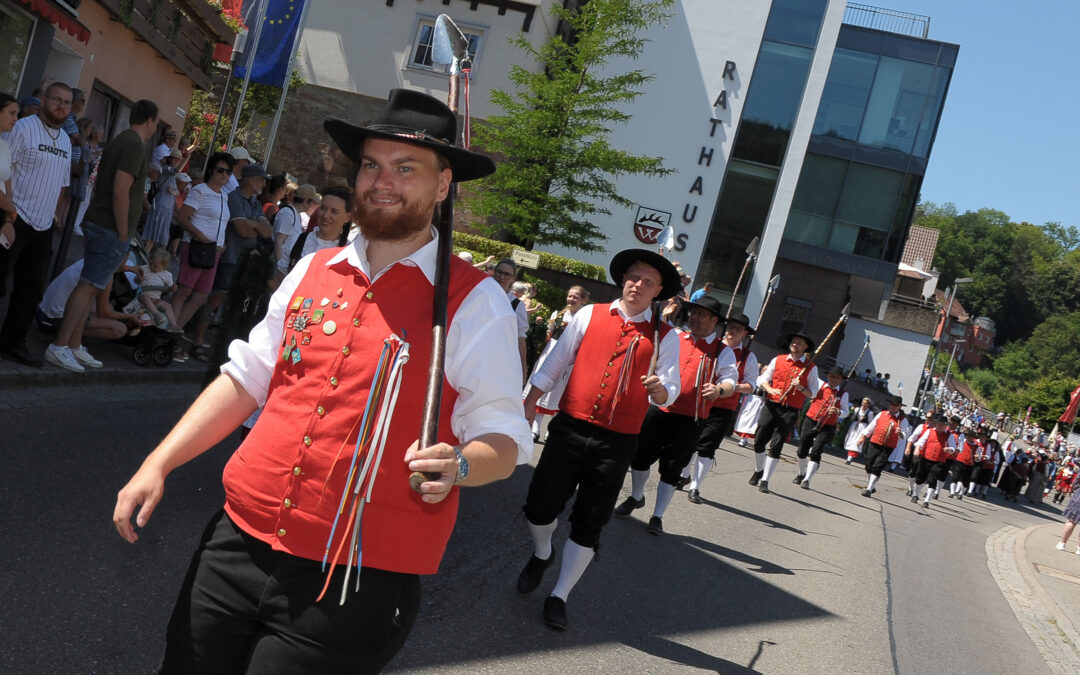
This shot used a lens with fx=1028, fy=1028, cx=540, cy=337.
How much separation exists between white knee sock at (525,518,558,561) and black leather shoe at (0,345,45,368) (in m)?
4.26

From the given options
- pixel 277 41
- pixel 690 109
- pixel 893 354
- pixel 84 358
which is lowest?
pixel 84 358

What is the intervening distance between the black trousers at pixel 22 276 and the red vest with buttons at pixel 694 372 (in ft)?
16.8

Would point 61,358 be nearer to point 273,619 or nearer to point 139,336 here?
point 139,336

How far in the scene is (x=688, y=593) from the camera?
737 centimetres

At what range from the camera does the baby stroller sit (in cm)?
962

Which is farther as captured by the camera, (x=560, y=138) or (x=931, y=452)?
(x=560, y=138)

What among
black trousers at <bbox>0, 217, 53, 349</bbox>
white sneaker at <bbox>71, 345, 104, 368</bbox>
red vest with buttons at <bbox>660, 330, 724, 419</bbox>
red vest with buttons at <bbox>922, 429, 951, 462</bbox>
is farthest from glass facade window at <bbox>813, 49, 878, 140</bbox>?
black trousers at <bbox>0, 217, 53, 349</bbox>

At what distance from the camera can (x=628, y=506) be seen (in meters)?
9.36

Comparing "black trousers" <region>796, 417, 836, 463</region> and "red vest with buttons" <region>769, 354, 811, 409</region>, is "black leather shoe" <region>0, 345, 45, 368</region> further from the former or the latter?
"black trousers" <region>796, 417, 836, 463</region>

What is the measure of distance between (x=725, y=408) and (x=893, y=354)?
3824 centimetres

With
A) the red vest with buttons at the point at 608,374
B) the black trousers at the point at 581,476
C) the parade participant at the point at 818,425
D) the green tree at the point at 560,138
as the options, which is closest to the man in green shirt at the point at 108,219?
the red vest with buttons at the point at 608,374

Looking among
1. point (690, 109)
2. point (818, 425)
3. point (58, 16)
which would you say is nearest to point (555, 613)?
point (58, 16)

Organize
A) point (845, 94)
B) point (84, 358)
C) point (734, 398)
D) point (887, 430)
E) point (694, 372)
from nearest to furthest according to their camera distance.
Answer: point (84, 358)
point (694, 372)
point (734, 398)
point (887, 430)
point (845, 94)

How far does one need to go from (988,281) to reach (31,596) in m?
128
